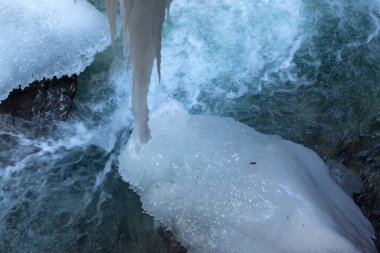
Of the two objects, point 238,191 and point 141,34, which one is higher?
point 141,34

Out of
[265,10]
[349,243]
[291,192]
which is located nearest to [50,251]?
[291,192]

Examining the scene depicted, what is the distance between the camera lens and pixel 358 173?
405 cm

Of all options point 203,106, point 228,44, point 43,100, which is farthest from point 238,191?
point 228,44

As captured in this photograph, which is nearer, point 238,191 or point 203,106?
point 238,191

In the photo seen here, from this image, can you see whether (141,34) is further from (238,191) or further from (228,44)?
(228,44)

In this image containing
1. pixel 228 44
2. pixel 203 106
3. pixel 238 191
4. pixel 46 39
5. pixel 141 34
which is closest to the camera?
pixel 141 34

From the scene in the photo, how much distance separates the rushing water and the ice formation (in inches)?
42.7

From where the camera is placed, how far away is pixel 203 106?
4.86 meters

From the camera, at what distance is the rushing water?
3791 millimetres

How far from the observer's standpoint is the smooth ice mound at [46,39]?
419cm

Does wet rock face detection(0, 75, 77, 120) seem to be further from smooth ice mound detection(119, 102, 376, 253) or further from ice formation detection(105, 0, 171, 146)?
ice formation detection(105, 0, 171, 146)

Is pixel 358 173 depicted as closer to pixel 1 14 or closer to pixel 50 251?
pixel 50 251

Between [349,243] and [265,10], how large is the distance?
3821mm

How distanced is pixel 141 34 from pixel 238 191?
62.1 inches
